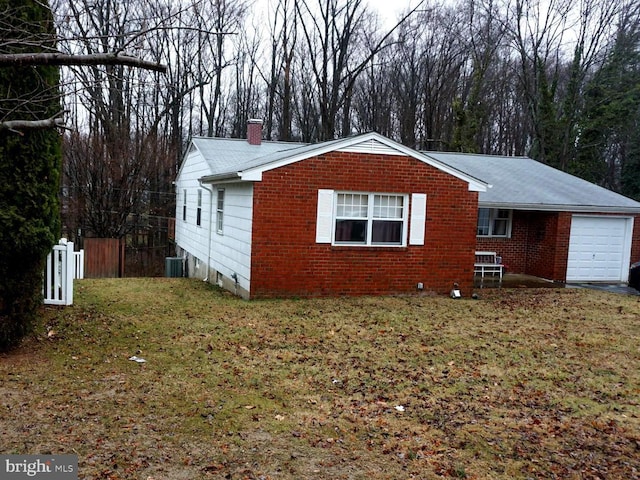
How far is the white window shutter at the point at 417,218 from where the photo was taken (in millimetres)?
12055

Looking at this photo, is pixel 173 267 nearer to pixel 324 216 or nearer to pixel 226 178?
pixel 226 178

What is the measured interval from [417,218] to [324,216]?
2.25m

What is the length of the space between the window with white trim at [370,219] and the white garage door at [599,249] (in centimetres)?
691

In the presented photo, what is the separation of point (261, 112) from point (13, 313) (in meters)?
27.3

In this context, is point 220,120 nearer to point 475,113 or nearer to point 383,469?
point 475,113

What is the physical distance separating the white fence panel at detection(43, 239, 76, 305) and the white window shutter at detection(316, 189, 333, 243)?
496cm

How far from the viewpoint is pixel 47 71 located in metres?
6.71

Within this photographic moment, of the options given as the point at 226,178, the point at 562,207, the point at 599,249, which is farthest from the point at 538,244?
the point at 226,178

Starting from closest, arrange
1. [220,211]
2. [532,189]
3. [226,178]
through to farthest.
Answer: [226,178] → [220,211] → [532,189]

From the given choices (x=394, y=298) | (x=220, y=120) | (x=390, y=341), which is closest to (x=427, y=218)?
(x=394, y=298)

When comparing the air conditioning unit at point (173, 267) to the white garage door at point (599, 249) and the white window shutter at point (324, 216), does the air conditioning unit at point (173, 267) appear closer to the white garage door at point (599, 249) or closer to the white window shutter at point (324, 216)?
the white window shutter at point (324, 216)

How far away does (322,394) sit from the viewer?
229 inches

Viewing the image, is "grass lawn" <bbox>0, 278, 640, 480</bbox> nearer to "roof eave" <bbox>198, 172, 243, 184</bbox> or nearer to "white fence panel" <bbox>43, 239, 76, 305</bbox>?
"white fence panel" <bbox>43, 239, 76, 305</bbox>

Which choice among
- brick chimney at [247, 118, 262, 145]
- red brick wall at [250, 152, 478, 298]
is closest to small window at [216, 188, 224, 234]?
red brick wall at [250, 152, 478, 298]
